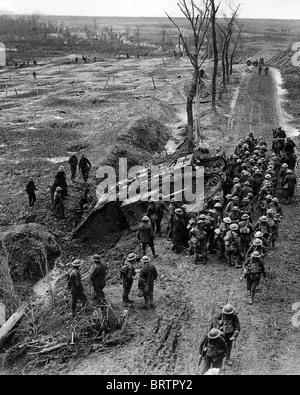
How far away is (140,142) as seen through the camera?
22.6 metres

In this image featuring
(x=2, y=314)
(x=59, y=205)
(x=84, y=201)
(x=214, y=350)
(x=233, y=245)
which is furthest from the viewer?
(x=84, y=201)

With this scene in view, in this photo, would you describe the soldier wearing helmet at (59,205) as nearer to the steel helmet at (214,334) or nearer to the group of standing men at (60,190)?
the group of standing men at (60,190)

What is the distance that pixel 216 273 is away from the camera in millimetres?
11266

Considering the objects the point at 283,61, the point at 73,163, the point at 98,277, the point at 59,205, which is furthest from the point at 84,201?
the point at 283,61

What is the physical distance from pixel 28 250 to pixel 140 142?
1111 centimetres

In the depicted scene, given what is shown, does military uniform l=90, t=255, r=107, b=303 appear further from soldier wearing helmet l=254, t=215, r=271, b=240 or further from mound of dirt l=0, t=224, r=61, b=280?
soldier wearing helmet l=254, t=215, r=271, b=240

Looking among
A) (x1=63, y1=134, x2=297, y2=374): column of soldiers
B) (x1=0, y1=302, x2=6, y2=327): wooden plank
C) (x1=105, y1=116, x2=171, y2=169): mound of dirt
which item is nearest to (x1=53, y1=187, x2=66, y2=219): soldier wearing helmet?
(x1=63, y1=134, x2=297, y2=374): column of soldiers

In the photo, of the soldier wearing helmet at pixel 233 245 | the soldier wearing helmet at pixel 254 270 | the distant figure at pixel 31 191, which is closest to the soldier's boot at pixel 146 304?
the soldier wearing helmet at pixel 254 270

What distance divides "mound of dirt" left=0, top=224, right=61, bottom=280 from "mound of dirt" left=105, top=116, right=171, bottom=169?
6891 mm

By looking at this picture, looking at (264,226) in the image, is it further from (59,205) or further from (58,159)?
(58,159)

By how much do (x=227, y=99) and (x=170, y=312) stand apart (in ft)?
91.6

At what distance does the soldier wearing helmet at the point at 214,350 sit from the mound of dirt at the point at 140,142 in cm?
1322
